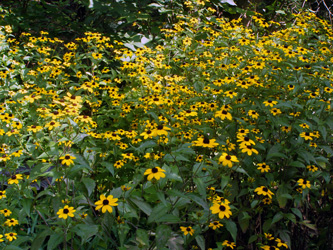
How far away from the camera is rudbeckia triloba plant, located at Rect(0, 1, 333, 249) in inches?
61.1

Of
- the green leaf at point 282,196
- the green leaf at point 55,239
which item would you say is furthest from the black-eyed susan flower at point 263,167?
the green leaf at point 55,239

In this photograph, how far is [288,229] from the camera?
6.96 feet

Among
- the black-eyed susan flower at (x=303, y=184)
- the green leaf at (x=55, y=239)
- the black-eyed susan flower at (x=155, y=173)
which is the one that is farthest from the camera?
the black-eyed susan flower at (x=303, y=184)

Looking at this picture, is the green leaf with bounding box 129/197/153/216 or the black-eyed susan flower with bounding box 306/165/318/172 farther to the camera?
the black-eyed susan flower with bounding box 306/165/318/172

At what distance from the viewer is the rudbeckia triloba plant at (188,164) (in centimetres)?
155

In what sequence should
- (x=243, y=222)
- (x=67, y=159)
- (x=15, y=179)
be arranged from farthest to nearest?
(x=243, y=222) → (x=15, y=179) → (x=67, y=159)

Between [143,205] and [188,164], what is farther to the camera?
[188,164]

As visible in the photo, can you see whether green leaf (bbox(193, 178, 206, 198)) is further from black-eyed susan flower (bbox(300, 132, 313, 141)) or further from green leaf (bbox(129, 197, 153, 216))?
black-eyed susan flower (bbox(300, 132, 313, 141))

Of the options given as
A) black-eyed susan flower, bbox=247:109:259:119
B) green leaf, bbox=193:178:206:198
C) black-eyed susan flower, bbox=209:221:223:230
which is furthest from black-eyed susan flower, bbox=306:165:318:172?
green leaf, bbox=193:178:206:198

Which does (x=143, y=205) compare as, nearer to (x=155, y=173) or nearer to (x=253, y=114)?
(x=155, y=173)

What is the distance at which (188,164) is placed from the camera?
2.08 meters

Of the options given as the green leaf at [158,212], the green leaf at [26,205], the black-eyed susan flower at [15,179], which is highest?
the green leaf at [158,212]

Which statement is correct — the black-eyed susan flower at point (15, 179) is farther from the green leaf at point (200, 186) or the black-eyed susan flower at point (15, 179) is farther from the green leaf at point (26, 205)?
the green leaf at point (200, 186)

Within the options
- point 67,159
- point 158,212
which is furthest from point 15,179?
point 158,212
